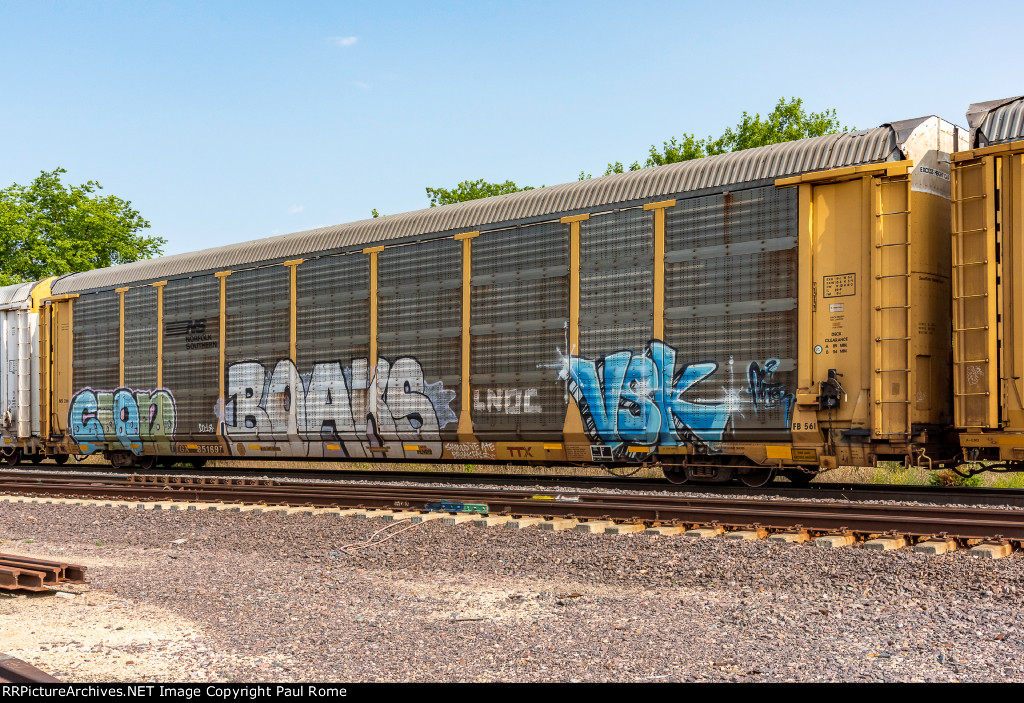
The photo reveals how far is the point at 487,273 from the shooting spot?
44.8 ft

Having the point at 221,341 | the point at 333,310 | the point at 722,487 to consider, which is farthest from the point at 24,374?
the point at 722,487

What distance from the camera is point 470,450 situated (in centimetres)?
1377

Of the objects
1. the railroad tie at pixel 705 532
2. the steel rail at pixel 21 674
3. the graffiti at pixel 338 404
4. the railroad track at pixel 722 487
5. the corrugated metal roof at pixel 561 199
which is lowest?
the railroad track at pixel 722 487

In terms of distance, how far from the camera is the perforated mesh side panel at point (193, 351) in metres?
17.2

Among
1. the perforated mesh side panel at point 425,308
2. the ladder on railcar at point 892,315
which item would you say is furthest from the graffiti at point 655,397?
the perforated mesh side panel at point 425,308

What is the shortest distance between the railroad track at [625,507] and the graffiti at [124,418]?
3810 millimetres

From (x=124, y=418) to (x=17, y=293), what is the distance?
4.92 meters

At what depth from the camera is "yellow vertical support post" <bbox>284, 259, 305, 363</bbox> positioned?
15.9 meters

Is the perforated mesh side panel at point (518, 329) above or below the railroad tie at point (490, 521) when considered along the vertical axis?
above

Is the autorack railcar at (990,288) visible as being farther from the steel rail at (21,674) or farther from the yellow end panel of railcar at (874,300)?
the steel rail at (21,674)

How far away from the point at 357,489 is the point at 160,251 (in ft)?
102

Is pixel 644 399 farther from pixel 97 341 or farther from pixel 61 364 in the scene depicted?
pixel 61 364

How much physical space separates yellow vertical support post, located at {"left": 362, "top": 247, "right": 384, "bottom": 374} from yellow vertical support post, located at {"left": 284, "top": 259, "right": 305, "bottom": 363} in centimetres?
173

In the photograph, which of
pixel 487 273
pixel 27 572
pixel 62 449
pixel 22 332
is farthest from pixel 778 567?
pixel 22 332
